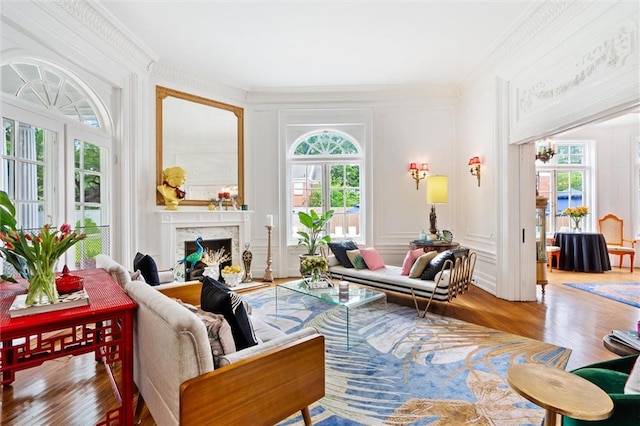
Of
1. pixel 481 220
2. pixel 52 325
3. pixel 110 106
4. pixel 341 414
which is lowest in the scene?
pixel 341 414

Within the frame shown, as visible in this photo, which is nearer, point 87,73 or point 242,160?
point 87,73

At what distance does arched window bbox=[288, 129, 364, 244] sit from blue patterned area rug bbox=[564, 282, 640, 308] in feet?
11.8

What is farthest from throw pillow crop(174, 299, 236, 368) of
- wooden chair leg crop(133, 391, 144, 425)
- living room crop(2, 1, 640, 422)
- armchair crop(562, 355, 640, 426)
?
living room crop(2, 1, 640, 422)

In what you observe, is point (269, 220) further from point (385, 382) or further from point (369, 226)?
point (385, 382)

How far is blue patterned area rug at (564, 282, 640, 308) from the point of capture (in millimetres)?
4270

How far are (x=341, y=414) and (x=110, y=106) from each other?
421 centimetres

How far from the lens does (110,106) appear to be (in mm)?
3920

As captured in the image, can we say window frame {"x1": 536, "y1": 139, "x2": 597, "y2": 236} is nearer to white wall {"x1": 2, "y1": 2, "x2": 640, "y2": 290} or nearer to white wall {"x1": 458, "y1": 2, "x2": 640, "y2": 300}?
white wall {"x1": 2, "y1": 2, "x2": 640, "y2": 290}

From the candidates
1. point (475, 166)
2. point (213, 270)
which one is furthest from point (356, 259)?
point (475, 166)

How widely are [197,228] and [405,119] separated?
157 inches

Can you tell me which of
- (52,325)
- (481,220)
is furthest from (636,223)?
(52,325)

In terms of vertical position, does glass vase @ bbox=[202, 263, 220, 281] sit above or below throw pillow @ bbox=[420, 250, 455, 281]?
below

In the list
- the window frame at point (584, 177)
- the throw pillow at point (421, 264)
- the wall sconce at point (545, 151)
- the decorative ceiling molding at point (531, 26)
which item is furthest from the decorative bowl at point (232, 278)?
the window frame at point (584, 177)

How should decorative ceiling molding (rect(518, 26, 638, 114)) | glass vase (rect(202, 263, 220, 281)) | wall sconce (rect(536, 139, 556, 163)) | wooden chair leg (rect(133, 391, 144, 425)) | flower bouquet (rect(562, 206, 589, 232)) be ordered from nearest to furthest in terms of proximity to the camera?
wooden chair leg (rect(133, 391, 144, 425)) → decorative ceiling molding (rect(518, 26, 638, 114)) → glass vase (rect(202, 263, 220, 281)) → wall sconce (rect(536, 139, 556, 163)) → flower bouquet (rect(562, 206, 589, 232))
